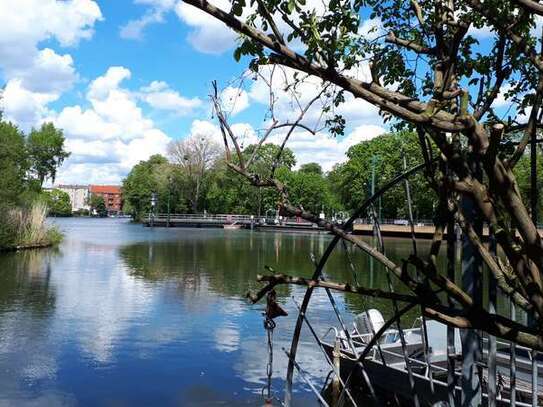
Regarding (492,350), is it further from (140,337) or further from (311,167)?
(311,167)

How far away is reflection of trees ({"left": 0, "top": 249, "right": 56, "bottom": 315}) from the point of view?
18.7 m

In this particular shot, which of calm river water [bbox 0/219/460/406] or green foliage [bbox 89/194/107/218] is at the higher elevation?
green foliage [bbox 89/194/107/218]

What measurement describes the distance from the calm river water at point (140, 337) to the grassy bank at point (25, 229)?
9006mm

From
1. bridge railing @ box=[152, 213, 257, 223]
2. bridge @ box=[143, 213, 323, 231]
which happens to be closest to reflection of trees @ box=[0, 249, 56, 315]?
bridge @ box=[143, 213, 323, 231]

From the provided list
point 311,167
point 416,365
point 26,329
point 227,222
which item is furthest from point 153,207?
point 416,365

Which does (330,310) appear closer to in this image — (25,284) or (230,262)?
(25,284)

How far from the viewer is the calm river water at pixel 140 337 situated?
10992 millimetres

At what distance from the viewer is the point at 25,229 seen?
3966cm

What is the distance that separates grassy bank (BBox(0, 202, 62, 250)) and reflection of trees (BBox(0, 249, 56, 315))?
2.88 metres

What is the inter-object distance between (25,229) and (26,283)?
18.0 m

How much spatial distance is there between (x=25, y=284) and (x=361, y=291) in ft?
75.1

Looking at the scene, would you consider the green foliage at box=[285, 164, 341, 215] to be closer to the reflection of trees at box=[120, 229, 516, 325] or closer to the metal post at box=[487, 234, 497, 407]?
the reflection of trees at box=[120, 229, 516, 325]

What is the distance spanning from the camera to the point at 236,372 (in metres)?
12.2

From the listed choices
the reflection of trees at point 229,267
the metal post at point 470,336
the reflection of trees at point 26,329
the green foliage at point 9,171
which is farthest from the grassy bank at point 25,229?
the metal post at point 470,336
